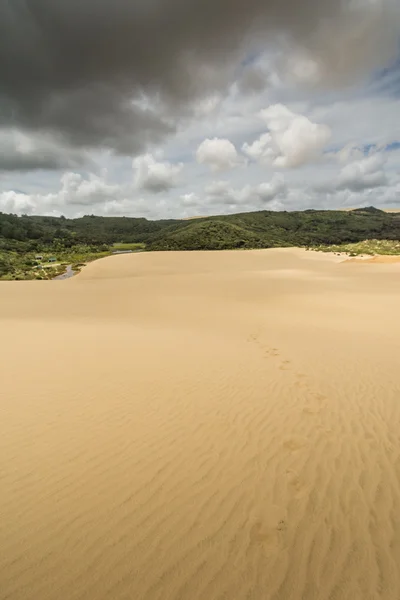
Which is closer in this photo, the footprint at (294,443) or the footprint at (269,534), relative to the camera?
the footprint at (269,534)

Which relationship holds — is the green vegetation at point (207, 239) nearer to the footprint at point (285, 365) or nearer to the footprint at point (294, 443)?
the footprint at point (285, 365)

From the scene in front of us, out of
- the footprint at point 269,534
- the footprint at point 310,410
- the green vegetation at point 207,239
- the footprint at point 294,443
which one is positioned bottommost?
the footprint at point 310,410

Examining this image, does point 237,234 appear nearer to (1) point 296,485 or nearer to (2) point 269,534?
(1) point 296,485

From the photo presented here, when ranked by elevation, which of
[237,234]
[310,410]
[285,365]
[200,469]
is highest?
[237,234]

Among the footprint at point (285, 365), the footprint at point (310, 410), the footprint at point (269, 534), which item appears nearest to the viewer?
the footprint at point (269, 534)

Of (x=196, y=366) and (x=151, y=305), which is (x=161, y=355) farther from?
(x=151, y=305)

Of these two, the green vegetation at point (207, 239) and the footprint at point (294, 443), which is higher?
the green vegetation at point (207, 239)

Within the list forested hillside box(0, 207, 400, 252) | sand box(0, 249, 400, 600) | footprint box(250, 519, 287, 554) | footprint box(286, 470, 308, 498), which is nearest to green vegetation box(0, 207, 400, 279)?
forested hillside box(0, 207, 400, 252)

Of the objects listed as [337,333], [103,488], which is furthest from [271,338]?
[103,488]

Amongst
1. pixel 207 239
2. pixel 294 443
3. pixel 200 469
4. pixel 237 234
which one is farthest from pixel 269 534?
pixel 237 234

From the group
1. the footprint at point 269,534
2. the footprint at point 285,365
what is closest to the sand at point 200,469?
the footprint at point 269,534
